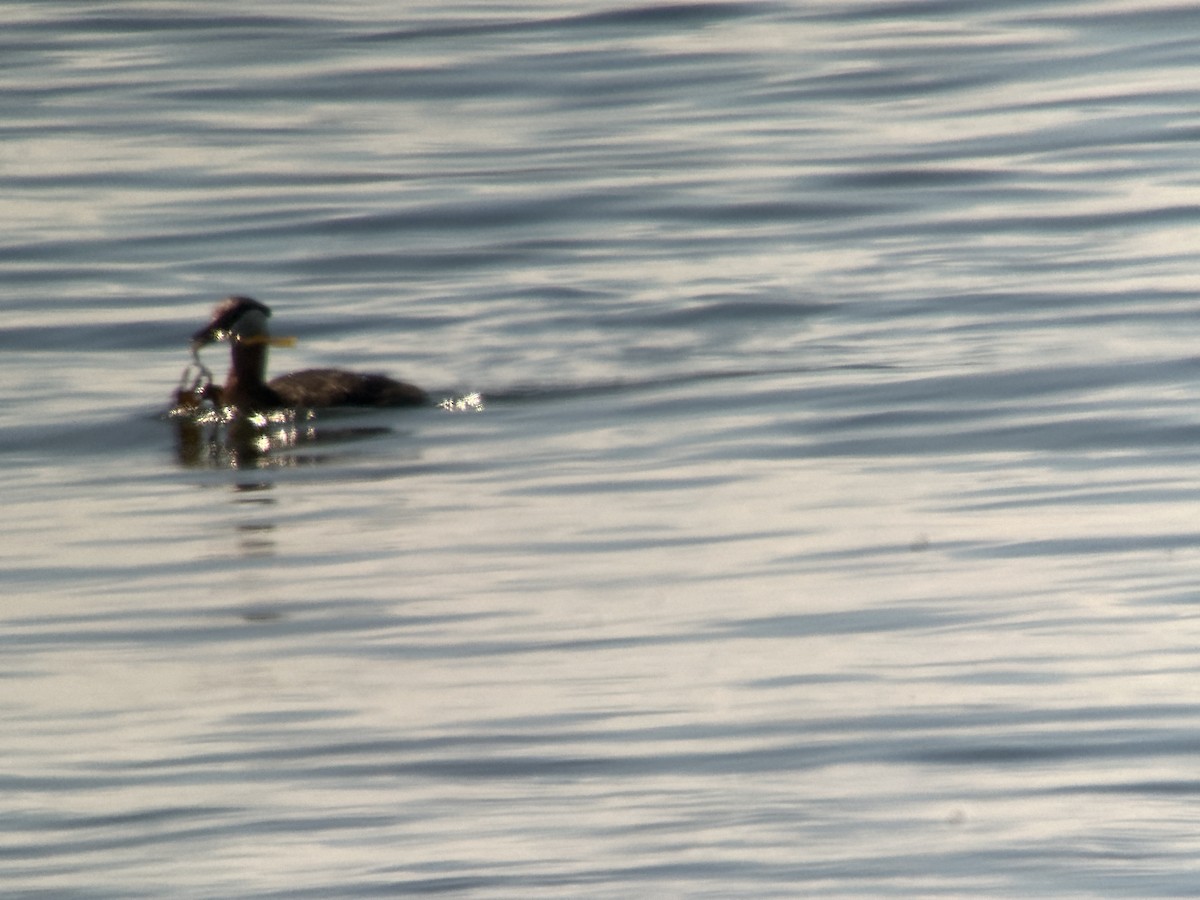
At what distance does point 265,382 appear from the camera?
1416 cm

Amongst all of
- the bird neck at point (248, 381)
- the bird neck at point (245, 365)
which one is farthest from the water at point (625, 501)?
the bird neck at point (245, 365)

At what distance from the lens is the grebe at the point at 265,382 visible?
13289 mm

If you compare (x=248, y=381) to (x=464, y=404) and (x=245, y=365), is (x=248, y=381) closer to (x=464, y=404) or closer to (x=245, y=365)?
(x=245, y=365)

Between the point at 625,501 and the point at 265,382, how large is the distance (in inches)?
160

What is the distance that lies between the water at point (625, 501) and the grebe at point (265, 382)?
0.19 metres

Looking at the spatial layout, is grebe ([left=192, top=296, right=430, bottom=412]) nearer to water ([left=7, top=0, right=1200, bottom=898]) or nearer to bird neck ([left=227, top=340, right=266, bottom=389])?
bird neck ([left=227, top=340, right=266, bottom=389])

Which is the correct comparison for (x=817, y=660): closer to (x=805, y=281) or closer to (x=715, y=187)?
(x=805, y=281)

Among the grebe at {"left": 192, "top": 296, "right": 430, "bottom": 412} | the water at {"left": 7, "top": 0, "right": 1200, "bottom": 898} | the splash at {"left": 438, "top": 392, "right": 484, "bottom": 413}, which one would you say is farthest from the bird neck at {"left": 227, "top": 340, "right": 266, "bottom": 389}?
the splash at {"left": 438, "top": 392, "right": 484, "bottom": 413}

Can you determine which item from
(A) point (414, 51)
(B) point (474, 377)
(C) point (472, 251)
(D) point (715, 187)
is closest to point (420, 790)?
(B) point (474, 377)

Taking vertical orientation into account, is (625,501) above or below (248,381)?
above

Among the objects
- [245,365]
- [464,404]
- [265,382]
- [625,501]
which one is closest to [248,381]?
[245,365]

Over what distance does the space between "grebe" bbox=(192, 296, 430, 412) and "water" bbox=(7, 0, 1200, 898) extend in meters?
0.19

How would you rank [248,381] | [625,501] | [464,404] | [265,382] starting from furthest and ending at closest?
1. [265,382]
2. [248,381]
3. [464,404]
4. [625,501]

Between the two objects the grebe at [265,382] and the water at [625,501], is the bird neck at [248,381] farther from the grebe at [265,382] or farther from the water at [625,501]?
the water at [625,501]
